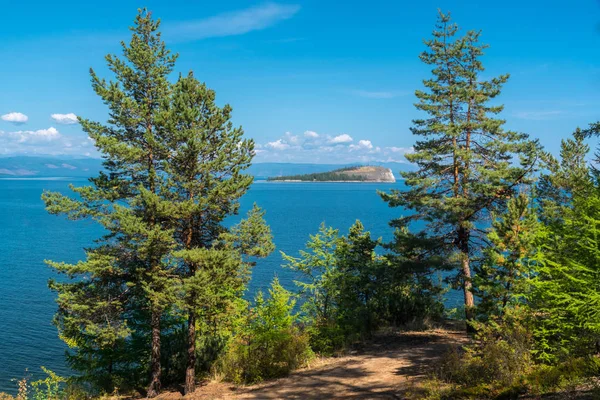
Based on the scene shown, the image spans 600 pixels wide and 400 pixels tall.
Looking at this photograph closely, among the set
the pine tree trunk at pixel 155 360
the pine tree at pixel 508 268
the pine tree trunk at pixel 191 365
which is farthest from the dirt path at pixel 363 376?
the pine tree at pixel 508 268

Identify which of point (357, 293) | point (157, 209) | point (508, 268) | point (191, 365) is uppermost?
point (157, 209)

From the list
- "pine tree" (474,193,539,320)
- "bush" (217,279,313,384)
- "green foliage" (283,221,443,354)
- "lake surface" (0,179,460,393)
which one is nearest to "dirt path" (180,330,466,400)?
"bush" (217,279,313,384)

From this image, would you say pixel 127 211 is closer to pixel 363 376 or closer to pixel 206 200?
pixel 206 200

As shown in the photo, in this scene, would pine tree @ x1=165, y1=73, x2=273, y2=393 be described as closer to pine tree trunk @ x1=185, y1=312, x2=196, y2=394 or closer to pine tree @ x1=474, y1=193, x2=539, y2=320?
pine tree trunk @ x1=185, y1=312, x2=196, y2=394

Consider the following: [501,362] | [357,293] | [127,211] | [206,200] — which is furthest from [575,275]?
[357,293]

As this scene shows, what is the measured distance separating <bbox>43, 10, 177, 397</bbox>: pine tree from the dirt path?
4.05 m

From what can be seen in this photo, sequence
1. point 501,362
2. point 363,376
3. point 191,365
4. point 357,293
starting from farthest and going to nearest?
1. point 357,293
2. point 191,365
3. point 363,376
4. point 501,362

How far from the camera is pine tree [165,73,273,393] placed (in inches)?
595

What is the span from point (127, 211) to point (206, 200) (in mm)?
2722

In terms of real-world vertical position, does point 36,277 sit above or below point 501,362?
below

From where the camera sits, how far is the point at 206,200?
15617mm

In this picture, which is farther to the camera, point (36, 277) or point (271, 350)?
point (36, 277)

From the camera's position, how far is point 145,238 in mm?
15492

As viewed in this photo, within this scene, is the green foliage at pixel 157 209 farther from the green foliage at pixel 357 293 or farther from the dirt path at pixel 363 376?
Answer: the green foliage at pixel 357 293
